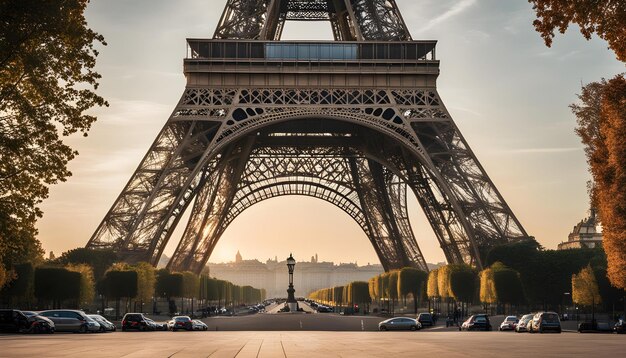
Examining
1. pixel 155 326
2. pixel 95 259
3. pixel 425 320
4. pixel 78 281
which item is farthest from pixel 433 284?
pixel 78 281

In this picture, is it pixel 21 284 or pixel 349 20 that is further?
pixel 349 20

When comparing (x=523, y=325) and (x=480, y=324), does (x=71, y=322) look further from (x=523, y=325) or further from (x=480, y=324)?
(x=523, y=325)

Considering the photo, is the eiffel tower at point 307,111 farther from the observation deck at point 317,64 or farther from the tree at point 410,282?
the tree at point 410,282

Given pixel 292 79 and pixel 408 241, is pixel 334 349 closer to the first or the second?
pixel 292 79

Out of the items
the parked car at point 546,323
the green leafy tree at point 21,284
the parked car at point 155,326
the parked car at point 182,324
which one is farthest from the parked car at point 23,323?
the parked car at point 546,323

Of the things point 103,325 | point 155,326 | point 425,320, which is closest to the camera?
point 103,325

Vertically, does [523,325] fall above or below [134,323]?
below

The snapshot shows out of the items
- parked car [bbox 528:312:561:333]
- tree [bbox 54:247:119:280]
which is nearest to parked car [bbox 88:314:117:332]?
tree [bbox 54:247:119:280]
